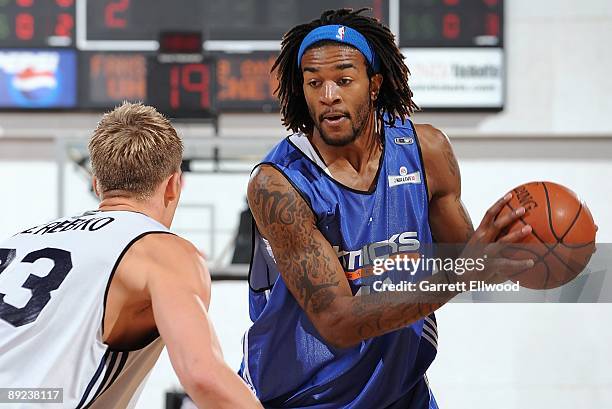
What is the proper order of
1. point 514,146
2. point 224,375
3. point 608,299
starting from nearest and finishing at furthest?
point 224,375, point 608,299, point 514,146


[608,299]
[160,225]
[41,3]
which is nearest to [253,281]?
[160,225]

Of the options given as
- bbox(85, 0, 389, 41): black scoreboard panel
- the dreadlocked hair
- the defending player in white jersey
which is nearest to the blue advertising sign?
bbox(85, 0, 389, 41): black scoreboard panel

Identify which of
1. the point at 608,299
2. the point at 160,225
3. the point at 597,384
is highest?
the point at 160,225

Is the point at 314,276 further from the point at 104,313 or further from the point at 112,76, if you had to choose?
the point at 112,76

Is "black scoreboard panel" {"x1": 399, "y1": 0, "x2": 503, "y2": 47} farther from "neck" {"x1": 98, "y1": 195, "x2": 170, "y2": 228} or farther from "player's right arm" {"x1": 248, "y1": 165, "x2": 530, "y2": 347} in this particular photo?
"neck" {"x1": 98, "y1": 195, "x2": 170, "y2": 228}

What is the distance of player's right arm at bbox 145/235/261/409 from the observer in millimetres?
1420

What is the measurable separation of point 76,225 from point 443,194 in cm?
90

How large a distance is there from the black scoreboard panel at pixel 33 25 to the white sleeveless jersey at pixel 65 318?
436cm

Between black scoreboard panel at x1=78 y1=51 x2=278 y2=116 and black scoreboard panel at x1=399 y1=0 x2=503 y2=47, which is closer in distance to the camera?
black scoreboard panel at x1=78 y1=51 x2=278 y2=116

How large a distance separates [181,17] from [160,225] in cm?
434

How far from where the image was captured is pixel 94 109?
225 inches

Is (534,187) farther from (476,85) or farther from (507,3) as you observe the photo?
(507,3)

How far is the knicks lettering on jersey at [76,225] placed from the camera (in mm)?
1629

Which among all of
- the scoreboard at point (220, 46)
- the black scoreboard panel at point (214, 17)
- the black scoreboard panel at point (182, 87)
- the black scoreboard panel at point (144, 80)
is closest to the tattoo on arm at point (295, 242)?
the black scoreboard panel at point (182, 87)
